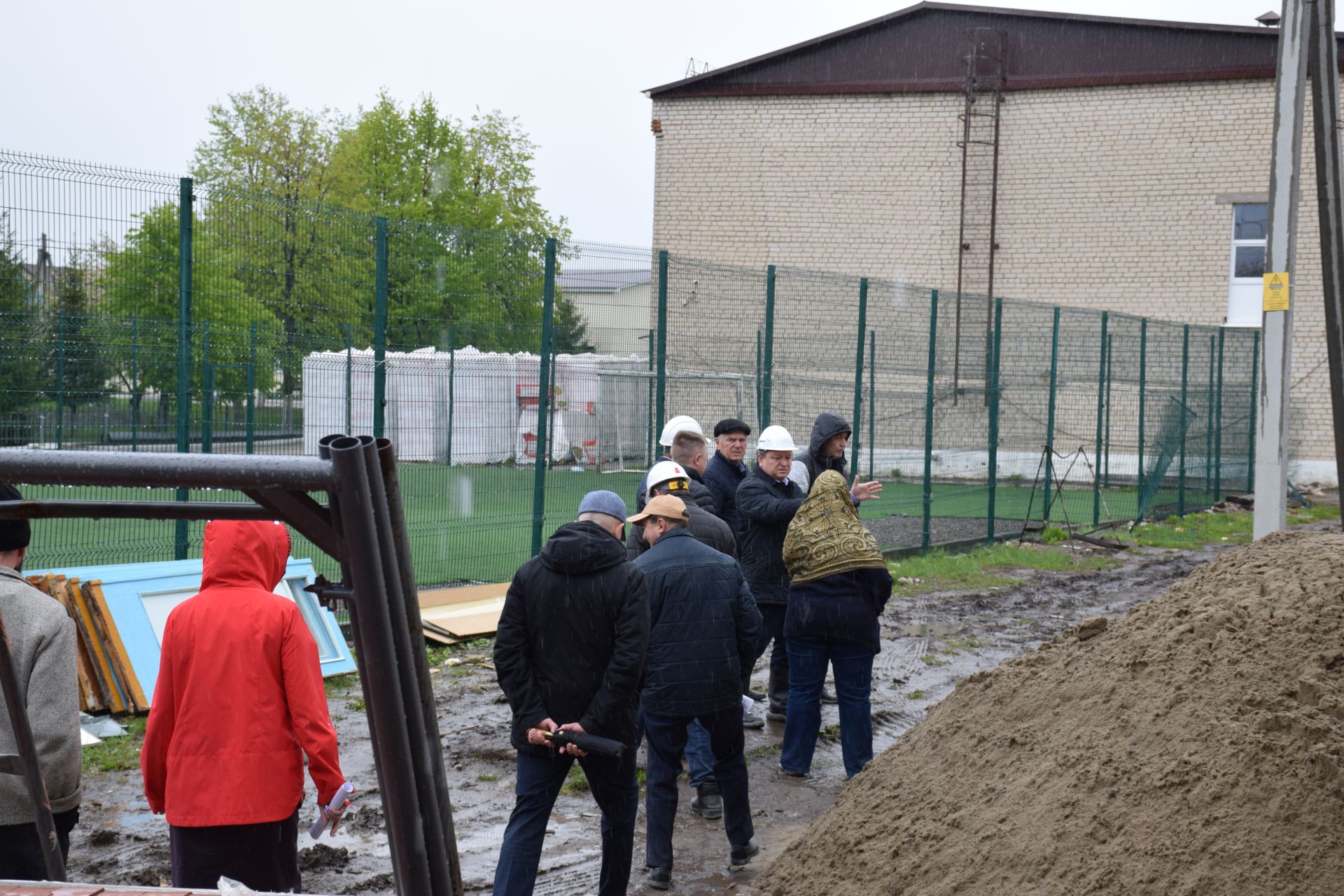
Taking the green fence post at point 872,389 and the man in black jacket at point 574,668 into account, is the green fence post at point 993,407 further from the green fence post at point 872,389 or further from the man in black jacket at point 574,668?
the man in black jacket at point 574,668

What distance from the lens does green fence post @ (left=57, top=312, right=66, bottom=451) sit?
8000 mm

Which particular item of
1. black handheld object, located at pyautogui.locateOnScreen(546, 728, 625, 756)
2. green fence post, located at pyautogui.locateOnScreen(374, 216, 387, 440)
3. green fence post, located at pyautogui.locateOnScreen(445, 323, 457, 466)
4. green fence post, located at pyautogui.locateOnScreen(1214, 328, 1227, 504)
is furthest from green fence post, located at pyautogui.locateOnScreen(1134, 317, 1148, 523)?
black handheld object, located at pyautogui.locateOnScreen(546, 728, 625, 756)

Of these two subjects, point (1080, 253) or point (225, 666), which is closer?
point (225, 666)

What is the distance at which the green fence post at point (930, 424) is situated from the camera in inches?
587

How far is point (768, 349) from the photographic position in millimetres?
12898

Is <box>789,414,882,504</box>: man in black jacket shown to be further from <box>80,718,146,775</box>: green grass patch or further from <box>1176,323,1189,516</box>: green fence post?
<box>1176,323,1189,516</box>: green fence post

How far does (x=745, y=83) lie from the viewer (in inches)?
1133

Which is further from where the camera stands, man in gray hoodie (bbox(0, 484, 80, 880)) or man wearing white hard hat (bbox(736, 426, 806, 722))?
man wearing white hard hat (bbox(736, 426, 806, 722))

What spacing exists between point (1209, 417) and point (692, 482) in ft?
54.9


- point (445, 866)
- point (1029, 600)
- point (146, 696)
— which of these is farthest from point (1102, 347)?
point (445, 866)

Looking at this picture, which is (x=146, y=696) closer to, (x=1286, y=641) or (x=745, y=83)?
(x=1286, y=641)

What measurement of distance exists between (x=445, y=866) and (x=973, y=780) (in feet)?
12.0

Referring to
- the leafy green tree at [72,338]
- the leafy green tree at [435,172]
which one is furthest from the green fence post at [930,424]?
the leafy green tree at [435,172]

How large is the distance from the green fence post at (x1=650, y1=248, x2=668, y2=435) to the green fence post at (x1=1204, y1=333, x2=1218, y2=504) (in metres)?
13.3
